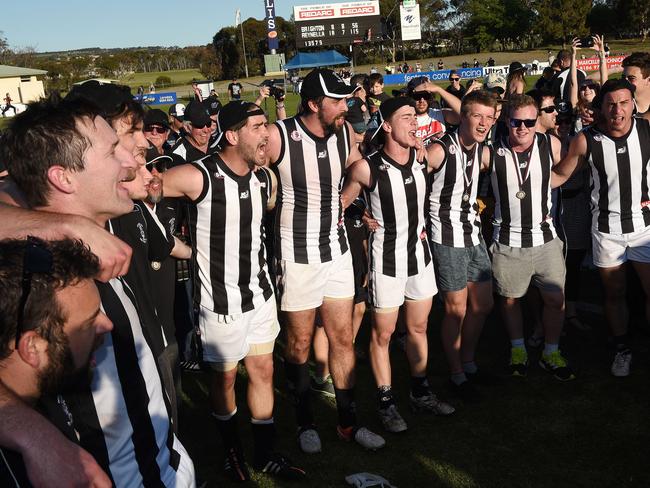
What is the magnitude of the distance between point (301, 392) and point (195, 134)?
134 inches

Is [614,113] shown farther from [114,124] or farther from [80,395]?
[80,395]

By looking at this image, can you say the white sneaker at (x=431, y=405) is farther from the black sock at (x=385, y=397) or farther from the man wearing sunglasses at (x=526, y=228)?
the man wearing sunglasses at (x=526, y=228)

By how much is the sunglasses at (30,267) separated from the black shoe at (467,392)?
3841 millimetres

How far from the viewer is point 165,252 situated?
332 cm

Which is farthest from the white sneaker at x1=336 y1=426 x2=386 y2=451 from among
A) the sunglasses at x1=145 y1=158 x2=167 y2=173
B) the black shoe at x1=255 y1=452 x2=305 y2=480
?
the sunglasses at x1=145 y1=158 x2=167 y2=173

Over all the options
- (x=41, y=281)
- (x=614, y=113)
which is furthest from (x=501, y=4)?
(x=41, y=281)

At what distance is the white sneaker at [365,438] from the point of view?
13.6ft

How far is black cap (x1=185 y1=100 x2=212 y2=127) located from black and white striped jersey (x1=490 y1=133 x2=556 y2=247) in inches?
121

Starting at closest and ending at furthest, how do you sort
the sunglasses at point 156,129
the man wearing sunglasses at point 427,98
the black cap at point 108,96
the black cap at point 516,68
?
the black cap at point 108,96
the man wearing sunglasses at point 427,98
the sunglasses at point 156,129
the black cap at point 516,68

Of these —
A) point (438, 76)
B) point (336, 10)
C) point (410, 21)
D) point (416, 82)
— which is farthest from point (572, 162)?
point (410, 21)

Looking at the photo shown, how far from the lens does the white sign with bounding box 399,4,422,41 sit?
56.3 metres

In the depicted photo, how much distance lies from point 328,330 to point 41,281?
3.13 m

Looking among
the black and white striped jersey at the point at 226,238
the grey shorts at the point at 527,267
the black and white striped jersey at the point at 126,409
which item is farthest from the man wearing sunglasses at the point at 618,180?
the black and white striped jersey at the point at 126,409

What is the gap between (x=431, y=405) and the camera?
4535 millimetres
